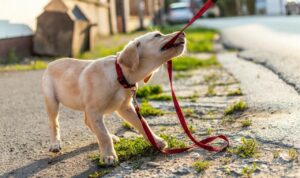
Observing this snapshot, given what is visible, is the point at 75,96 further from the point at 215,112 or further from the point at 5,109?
the point at 5,109

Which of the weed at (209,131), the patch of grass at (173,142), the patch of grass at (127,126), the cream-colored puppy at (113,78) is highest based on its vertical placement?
the cream-colored puppy at (113,78)

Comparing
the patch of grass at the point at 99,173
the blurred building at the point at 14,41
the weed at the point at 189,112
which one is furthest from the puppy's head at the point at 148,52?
the blurred building at the point at 14,41

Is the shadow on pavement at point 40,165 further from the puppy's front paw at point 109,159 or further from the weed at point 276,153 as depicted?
the weed at point 276,153

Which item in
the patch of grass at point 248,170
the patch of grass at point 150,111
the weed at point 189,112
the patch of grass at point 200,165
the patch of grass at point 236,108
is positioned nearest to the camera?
the patch of grass at point 248,170

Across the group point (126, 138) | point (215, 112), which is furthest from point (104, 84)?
point (215, 112)

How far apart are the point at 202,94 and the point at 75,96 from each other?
2.38 m

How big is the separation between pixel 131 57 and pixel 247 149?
106cm

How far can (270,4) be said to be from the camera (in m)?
44.3

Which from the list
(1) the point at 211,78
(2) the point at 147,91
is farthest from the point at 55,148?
(1) the point at 211,78

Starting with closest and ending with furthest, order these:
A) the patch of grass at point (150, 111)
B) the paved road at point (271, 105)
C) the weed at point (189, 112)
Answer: the paved road at point (271, 105) → the weed at point (189, 112) → the patch of grass at point (150, 111)

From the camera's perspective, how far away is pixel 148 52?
12.0 feet

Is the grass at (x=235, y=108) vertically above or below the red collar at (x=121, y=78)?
below

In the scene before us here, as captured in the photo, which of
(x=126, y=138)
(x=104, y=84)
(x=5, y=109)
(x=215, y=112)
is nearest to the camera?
(x=104, y=84)

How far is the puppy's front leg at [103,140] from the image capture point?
3.46 m
